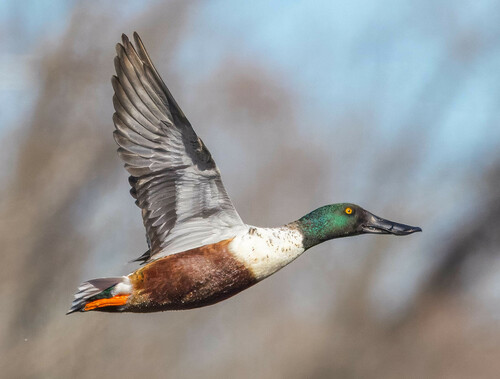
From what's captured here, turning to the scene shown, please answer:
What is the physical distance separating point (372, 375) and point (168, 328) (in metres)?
2.37

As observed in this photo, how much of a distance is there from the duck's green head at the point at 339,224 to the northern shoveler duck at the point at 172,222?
0.39ft

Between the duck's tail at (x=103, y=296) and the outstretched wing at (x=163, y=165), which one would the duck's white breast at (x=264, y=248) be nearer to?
the outstretched wing at (x=163, y=165)

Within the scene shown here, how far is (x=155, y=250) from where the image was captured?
373 centimetres

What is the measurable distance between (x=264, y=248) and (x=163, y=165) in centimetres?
58

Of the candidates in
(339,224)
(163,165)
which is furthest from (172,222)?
(339,224)

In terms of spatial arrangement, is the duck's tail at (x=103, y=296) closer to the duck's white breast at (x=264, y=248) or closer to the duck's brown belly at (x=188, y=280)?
the duck's brown belly at (x=188, y=280)

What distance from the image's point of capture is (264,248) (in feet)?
12.0

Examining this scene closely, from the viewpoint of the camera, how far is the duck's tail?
3.54m

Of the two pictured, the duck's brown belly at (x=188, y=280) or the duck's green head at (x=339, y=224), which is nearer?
the duck's brown belly at (x=188, y=280)

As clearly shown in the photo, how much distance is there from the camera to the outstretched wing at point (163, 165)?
3.54 meters

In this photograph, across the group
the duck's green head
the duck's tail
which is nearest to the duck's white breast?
the duck's green head

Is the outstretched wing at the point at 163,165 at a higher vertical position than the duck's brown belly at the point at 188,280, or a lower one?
higher

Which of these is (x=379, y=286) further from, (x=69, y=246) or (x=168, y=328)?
(x=69, y=246)

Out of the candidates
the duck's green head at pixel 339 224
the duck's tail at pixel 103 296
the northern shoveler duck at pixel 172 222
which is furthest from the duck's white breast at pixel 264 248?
the duck's tail at pixel 103 296
